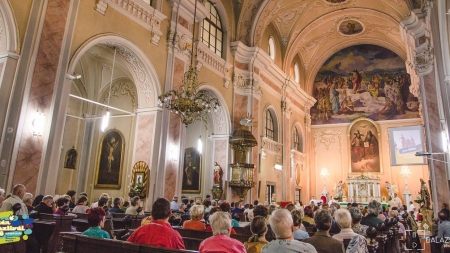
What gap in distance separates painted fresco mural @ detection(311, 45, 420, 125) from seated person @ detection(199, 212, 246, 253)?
1893 centimetres

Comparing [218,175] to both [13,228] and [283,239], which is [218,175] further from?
[283,239]

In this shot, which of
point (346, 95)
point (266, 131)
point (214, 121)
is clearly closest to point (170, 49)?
point (214, 121)

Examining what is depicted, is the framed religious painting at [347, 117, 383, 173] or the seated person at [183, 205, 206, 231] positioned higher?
the framed religious painting at [347, 117, 383, 173]

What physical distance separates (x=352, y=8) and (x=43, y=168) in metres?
15.7

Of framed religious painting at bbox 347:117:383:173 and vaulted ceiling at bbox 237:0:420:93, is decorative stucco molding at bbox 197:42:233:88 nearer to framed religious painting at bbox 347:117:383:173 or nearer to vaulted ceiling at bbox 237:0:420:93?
vaulted ceiling at bbox 237:0:420:93

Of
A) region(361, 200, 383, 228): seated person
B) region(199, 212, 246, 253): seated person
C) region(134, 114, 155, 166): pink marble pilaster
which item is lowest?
region(199, 212, 246, 253): seated person

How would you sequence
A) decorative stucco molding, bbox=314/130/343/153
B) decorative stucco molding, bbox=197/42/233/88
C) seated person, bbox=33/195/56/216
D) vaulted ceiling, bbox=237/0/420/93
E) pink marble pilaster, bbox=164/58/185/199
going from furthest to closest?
decorative stucco molding, bbox=314/130/343/153 → vaulted ceiling, bbox=237/0/420/93 → decorative stucco molding, bbox=197/42/233/88 → pink marble pilaster, bbox=164/58/185/199 → seated person, bbox=33/195/56/216

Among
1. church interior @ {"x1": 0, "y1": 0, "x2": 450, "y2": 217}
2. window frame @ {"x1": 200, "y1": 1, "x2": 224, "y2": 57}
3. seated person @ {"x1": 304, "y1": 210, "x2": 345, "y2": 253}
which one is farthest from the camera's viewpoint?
window frame @ {"x1": 200, "y1": 1, "x2": 224, "y2": 57}

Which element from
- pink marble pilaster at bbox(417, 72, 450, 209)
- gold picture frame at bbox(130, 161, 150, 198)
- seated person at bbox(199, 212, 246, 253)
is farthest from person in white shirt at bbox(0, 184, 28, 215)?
pink marble pilaster at bbox(417, 72, 450, 209)

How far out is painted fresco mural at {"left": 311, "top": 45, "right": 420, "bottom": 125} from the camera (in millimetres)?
19281

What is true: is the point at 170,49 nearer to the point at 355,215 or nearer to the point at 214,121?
the point at 214,121

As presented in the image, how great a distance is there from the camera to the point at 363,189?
18.8 meters

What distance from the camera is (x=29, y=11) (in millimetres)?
6582

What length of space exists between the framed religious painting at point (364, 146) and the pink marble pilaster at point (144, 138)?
14.0 metres
